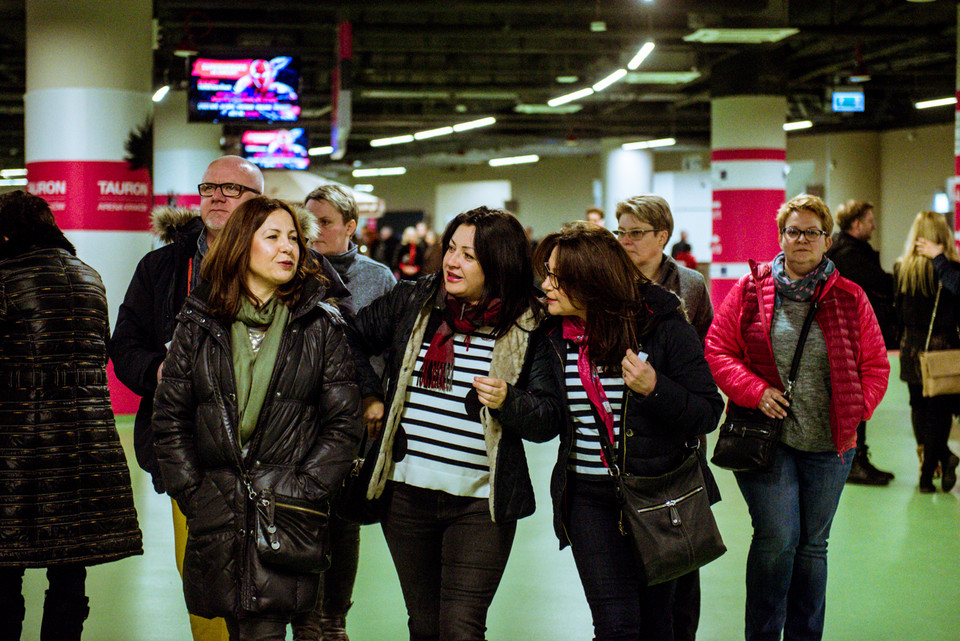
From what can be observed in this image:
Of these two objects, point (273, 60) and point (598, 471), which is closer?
point (598, 471)

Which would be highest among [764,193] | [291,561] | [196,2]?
[196,2]

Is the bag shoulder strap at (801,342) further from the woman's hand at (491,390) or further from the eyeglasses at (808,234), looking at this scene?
the woman's hand at (491,390)

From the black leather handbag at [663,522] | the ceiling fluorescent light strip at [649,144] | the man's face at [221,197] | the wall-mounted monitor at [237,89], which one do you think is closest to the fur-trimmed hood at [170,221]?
the man's face at [221,197]

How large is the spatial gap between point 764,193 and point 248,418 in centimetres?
1367

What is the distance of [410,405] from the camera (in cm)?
297

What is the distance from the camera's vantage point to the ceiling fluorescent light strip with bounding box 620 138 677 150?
78.1 ft

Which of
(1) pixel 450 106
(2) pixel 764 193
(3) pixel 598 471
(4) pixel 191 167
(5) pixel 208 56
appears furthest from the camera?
(1) pixel 450 106

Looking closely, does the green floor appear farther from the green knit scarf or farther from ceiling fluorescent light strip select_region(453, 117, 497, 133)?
ceiling fluorescent light strip select_region(453, 117, 497, 133)

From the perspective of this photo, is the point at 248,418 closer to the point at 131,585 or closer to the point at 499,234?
the point at 499,234

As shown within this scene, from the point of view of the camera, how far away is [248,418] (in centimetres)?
275

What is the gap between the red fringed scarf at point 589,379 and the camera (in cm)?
Result: 293

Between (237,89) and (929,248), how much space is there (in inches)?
283

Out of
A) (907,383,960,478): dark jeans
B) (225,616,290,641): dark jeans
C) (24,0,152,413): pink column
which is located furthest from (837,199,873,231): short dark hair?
(24,0,152,413): pink column

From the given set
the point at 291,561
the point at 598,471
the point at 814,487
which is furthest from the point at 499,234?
the point at 814,487
